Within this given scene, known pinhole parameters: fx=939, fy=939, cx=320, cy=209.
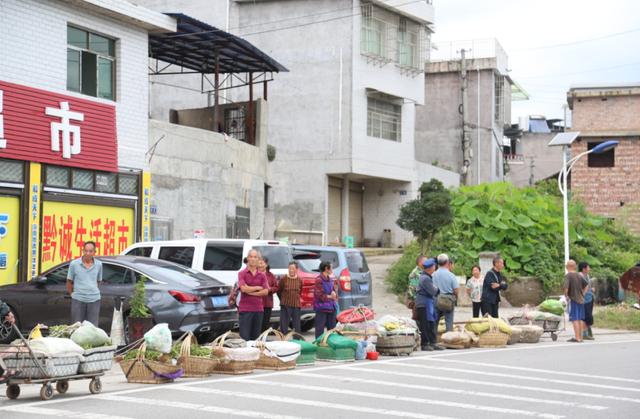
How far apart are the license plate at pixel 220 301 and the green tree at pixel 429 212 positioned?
1426 cm

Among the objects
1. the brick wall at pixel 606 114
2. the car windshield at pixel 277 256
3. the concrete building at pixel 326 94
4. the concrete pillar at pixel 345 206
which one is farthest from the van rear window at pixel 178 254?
the brick wall at pixel 606 114

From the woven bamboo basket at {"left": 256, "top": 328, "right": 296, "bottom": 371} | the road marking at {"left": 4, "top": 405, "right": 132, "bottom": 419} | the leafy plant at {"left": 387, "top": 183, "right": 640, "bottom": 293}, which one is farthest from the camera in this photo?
the leafy plant at {"left": 387, "top": 183, "right": 640, "bottom": 293}

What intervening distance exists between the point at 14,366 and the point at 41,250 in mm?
10102

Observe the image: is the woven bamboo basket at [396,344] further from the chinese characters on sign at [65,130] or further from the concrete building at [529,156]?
the concrete building at [529,156]

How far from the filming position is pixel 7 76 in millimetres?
19766

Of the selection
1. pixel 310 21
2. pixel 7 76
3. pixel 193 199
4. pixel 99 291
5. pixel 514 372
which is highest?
pixel 310 21

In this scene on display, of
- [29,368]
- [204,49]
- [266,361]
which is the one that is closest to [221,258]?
[266,361]

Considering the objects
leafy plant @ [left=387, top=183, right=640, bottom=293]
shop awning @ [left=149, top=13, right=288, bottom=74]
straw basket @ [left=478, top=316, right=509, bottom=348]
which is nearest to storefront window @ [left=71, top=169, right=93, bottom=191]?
shop awning @ [left=149, top=13, right=288, bottom=74]

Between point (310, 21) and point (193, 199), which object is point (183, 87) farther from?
point (193, 199)

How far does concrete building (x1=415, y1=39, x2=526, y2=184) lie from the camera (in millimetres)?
52094

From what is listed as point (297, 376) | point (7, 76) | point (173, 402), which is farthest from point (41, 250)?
point (173, 402)

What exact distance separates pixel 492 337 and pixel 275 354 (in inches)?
243

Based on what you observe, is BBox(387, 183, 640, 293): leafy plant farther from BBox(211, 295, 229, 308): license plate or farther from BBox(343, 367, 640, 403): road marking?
BBox(343, 367, 640, 403): road marking

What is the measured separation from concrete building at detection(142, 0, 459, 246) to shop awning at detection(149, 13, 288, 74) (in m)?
9.46
